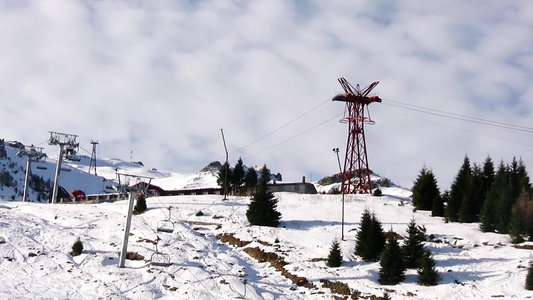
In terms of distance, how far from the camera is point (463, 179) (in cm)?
5100

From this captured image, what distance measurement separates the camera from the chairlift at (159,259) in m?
33.3

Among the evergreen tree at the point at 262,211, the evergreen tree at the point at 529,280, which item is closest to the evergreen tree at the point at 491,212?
the evergreen tree at the point at 529,280

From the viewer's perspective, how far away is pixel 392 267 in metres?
32.0

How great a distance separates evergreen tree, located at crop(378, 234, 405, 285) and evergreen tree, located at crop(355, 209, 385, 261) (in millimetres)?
4130

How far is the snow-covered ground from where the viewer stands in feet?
99.5

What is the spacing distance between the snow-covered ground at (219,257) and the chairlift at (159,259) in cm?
53

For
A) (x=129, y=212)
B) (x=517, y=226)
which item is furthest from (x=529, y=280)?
(x=129, y=212)

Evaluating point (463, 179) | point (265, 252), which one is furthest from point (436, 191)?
point (265, 252)

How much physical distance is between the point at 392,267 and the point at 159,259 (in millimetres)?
15735

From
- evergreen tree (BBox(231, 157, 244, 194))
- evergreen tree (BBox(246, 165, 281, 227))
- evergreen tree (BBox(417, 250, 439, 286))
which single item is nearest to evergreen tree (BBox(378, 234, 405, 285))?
evergreen tree (BBox(417, 250, 439, 286))

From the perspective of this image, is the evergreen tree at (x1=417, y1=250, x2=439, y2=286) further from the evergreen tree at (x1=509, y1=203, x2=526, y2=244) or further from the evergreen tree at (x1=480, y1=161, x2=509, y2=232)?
the evergreen tree at (x1=480, y1=161, x2=509, y2=232)

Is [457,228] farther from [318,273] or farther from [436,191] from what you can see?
[318,273]

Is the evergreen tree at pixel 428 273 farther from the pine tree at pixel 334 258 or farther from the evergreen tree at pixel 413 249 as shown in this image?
the pine tree at pixel 334 258

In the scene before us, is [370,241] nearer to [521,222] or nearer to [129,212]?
[521,222]
